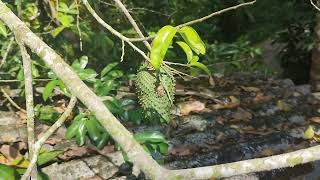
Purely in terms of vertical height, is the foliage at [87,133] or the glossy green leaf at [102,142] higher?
the foliage at [87,133]

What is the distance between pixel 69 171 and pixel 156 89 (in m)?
0.63

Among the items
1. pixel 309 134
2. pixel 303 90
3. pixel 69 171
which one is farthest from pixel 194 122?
pixel 303 90

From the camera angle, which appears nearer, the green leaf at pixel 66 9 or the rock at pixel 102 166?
the rock at pixel 102 166

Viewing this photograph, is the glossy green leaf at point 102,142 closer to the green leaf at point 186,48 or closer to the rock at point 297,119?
the green leaf at point 186,48

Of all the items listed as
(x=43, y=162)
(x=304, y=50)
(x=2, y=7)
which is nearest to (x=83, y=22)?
(x=43, y=162)

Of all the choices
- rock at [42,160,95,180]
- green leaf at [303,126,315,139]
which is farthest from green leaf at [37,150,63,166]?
green leaf at [303,126,315,139]

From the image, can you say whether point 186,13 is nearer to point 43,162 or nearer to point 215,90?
point 215,90

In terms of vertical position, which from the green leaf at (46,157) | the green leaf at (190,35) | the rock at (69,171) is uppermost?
the green leaf at (190,35)

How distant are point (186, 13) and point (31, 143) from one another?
5.12 meters

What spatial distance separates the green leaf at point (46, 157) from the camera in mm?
2314

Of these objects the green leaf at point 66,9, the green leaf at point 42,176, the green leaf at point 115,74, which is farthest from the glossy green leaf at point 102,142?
the green leaf at point 66,9

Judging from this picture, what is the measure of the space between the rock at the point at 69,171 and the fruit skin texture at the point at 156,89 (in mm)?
465

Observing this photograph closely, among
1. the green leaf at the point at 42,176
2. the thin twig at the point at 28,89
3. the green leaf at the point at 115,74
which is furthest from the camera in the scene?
the green leaf at the point at 115,74

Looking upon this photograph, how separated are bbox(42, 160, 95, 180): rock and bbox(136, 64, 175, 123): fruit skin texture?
46cm
